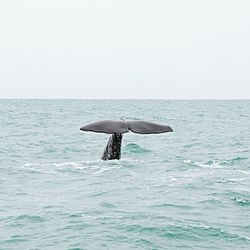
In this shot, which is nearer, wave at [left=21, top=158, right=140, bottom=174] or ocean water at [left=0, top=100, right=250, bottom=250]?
ocean water at [left=0, top=100, right=250, bottom=250]

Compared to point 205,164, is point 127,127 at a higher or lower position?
higher

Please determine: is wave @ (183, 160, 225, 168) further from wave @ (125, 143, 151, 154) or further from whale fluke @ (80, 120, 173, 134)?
wave @ (125, 143, 151, 154)

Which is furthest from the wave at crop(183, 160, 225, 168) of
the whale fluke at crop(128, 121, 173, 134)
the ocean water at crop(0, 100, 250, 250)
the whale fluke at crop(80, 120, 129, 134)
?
the whale fluke at crop(80, 120, 129, 134)

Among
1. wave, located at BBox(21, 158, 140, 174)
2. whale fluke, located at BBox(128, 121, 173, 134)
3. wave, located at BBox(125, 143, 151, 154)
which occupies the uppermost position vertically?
whale fluke, located at BBox(128, 121, 173, 134)

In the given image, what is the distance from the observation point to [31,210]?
1216 cm

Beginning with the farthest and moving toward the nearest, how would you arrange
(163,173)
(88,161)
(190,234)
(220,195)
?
(88,161), (163,173), (220,195), (190,234)

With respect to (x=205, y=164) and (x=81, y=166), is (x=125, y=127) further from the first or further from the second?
(x=205, y=164)

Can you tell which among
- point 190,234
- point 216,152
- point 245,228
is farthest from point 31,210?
point 216,152

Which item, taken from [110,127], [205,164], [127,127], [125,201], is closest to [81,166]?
[110,127]

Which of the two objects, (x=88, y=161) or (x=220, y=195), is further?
(x=88, y=161)

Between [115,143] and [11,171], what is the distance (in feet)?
11.4

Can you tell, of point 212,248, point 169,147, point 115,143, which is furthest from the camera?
point 169,147

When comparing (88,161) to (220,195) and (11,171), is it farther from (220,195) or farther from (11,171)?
(220,195)

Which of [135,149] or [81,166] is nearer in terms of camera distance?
[81,166]
